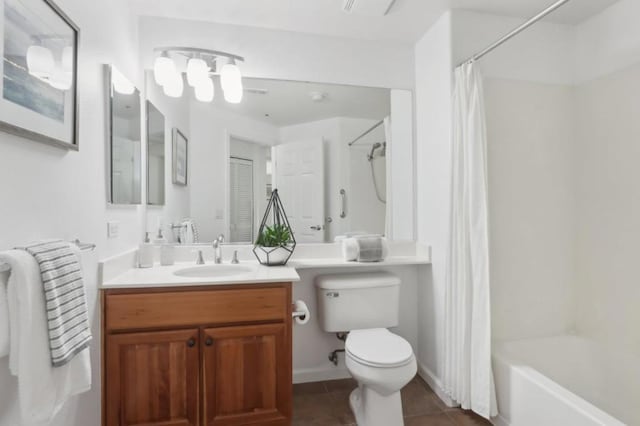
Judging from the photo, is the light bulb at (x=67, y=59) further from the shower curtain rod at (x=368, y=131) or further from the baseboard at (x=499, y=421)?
the baseboard at (x=499, y=421)

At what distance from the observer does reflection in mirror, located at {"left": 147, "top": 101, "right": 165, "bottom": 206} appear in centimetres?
203

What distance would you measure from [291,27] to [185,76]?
771 mm

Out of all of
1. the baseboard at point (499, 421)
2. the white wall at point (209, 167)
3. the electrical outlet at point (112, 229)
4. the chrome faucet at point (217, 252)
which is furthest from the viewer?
the white wall at point (209, 167)

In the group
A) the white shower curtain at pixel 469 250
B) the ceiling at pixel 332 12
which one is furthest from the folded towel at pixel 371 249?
the ceiling at pixel 332 12

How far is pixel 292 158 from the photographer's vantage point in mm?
2227

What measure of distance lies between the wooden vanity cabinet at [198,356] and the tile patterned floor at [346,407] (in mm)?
290

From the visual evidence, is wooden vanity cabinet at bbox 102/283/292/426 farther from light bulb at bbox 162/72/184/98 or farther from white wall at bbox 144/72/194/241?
light bulb at bbox 162/72/184/98

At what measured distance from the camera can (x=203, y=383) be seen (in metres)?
1.56

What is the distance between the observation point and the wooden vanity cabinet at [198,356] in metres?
1.49

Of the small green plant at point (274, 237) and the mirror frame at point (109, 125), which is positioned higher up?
the mirror frame at point (109, 125)

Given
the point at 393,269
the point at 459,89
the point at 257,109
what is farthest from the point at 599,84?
the point at 257,109

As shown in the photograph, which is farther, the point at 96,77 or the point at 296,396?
the point at 296,396

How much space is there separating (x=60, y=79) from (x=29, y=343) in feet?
2.95

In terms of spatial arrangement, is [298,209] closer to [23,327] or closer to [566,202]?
[23,327]
